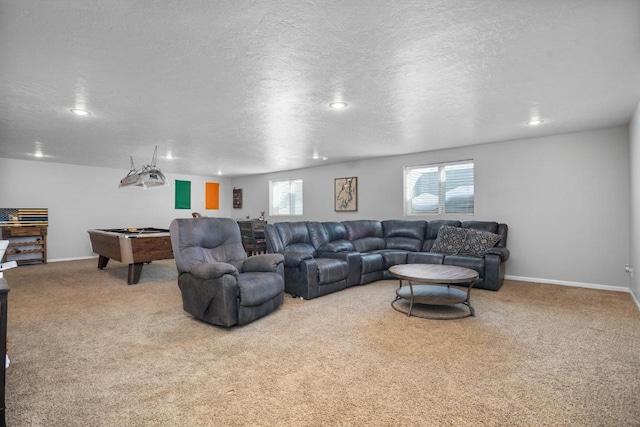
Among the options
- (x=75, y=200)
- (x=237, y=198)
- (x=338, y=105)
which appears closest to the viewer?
(x=338, y=105)

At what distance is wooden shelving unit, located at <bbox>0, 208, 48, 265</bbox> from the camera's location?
22.2ft

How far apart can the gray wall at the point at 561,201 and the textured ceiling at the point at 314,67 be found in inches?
16.0

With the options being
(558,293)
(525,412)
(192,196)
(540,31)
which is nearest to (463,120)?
(540,31)

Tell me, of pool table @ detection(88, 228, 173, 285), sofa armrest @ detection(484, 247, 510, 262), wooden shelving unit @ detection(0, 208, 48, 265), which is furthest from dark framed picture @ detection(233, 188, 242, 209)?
sofa armrest @ detection(484, 247, 510, 262)

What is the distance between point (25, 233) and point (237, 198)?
525cm

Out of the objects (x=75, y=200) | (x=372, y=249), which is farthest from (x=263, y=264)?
(x=75, y=200)

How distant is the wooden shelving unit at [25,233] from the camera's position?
6.77 m

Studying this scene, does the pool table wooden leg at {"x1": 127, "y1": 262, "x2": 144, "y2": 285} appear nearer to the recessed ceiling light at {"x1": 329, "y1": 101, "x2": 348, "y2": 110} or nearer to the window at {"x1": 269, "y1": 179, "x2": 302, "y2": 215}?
the recessed ceiling light at {"x1": 329, "y1": 101, "x2": 348, "y2": 110}

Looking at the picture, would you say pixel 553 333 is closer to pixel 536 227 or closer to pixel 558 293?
pixel 558 293

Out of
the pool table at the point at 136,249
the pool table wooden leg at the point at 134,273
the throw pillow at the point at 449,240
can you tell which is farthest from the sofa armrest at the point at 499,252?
the pool table wooden leg at the point at 134,273

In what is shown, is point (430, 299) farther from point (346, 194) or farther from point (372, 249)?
point (346, 194)

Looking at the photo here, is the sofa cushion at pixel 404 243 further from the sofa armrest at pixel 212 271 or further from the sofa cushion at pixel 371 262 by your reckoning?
the sofa armrest at pixel 212 271

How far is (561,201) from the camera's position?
196 inches

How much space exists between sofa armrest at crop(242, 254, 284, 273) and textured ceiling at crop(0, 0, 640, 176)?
5.76 ft
